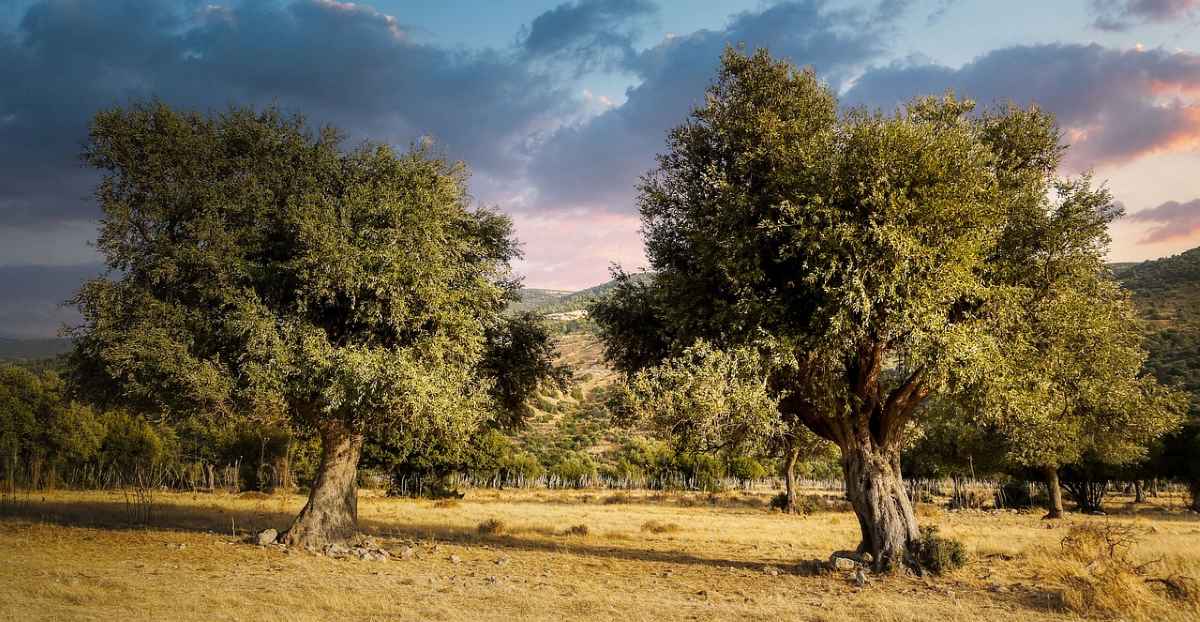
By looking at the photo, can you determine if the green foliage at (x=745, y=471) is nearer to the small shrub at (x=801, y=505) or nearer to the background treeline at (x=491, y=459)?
the background treeline at (x=491, y=459)

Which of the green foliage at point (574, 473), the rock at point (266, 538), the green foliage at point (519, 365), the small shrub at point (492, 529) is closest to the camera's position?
the rock at point (266, 538)

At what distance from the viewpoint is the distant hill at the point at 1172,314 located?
66.9 meters

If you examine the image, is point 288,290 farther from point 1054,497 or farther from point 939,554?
point 1054,497

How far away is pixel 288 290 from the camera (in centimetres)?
2192

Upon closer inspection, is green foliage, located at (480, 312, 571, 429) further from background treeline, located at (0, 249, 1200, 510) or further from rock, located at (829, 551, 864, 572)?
rock, located at (829, 551, 864, 572)

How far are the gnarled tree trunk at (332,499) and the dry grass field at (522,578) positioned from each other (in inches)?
43.4

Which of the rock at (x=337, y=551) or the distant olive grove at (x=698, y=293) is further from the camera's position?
the rock at (x=337, y=551)


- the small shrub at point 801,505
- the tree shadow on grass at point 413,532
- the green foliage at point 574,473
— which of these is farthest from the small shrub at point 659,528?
the green foliage at point 574,473

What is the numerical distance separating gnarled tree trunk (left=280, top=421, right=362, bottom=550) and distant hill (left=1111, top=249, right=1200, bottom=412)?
5304 centimetres

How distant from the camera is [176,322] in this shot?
66.6ft

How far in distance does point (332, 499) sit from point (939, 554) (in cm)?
1857

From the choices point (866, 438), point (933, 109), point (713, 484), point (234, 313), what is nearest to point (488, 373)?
point (234, 313)

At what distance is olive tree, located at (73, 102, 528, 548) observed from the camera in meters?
19.6

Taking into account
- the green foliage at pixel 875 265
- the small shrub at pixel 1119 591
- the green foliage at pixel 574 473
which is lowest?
the green foliage at pixel 574 473
